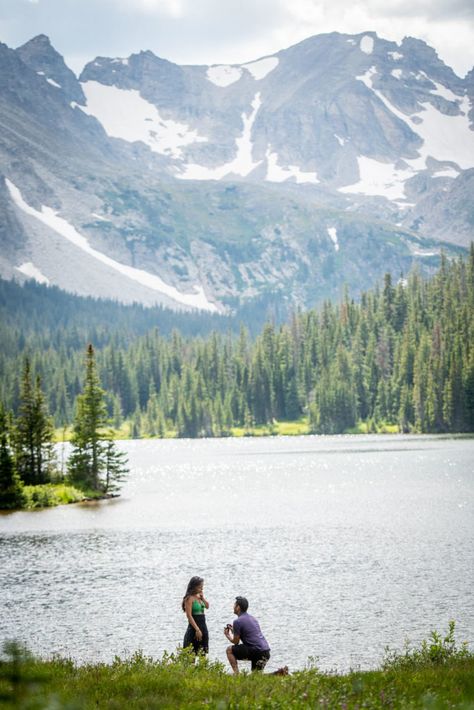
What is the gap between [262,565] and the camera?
1945 inches

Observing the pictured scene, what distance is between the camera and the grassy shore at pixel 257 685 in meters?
18.5

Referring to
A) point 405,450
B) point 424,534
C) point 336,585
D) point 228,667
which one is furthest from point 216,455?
point 228,667

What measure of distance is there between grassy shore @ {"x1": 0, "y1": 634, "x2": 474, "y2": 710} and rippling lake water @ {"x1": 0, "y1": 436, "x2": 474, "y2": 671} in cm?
605

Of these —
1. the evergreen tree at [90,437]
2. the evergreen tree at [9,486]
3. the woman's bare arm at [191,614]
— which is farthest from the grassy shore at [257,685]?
the evergreen tree at [90,437]

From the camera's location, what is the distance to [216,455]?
154 meters

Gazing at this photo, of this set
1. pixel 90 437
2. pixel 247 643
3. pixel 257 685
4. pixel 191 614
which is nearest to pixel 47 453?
pixel 90 437

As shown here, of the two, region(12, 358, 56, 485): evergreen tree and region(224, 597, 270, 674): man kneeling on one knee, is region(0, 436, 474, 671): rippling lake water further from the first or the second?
region(12, 358, 56, 485): evergreen tree

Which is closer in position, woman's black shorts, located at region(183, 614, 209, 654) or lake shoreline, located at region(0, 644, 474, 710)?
lake shoreline, located at region(0, 644, 474, 710)

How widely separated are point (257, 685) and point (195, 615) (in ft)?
24.0

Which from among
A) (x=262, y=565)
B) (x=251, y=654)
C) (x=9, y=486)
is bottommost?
(x=262, y=565)

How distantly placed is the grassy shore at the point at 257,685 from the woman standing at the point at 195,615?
1.99 metres

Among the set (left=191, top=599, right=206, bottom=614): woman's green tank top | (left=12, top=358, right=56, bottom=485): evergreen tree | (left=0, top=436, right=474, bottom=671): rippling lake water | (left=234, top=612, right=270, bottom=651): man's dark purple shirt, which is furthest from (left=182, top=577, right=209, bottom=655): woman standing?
(left=12, top=358, right=56, bottom=485): evergreen tree

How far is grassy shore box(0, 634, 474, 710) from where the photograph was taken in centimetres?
1852

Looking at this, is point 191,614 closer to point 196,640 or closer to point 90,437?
point 196,640
